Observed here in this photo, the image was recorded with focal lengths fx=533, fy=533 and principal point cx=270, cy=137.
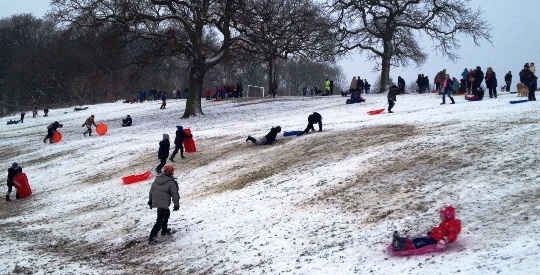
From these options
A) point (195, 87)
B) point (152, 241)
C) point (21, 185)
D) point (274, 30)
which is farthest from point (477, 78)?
point (21, 185)

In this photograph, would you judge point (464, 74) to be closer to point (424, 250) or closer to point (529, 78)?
point (529, 78)

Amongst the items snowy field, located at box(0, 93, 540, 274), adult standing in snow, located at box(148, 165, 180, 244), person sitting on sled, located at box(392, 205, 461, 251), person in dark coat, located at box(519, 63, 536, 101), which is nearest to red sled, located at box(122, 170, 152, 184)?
snowy field, located at box(0, 93, 540, 274)

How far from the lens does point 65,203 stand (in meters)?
17.5

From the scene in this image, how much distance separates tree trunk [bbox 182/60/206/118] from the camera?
33344 mm

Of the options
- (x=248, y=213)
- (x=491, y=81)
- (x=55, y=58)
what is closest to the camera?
(x=248, y=213)

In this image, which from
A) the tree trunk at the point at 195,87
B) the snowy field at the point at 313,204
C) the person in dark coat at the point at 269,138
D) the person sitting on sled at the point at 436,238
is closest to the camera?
the person sitting on sled at the point at 436,238

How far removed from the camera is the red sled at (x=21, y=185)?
1886cm

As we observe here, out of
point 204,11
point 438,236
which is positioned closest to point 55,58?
point 204,11

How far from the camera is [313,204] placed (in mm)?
12281

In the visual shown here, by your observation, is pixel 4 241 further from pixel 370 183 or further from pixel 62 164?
pixel 62 164

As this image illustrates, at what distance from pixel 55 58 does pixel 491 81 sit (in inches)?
2683

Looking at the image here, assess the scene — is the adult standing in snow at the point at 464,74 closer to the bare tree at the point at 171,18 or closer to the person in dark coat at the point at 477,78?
the person in dark coat at the point at 477,78

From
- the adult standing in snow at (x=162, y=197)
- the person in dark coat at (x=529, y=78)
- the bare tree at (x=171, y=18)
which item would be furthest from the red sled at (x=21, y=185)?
the person in dark coat at (x=529, y=78)

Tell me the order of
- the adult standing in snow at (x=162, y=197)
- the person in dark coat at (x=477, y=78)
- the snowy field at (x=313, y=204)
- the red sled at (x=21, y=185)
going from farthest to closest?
1. the person in dark coat at (x=477, y=78)
2. the red sled at (x=21, y=185)
3. the adult standing in snow at (x=162, y=197)
4. the snowy field at (x=313, y=204)
